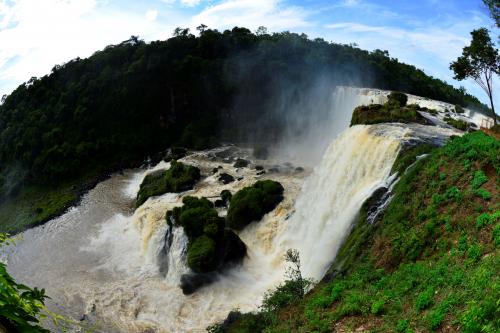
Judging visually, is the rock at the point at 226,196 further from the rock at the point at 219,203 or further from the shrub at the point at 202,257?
the shrub at the point at 202,257

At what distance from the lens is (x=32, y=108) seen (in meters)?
64.7

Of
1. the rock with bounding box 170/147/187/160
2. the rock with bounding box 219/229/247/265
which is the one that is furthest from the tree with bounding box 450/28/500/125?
the rock with bounding box 170/147/187/160

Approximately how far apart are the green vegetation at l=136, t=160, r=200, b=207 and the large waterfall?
3.74 feet

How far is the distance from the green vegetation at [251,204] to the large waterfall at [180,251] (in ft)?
2.10

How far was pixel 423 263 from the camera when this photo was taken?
13742 millimetres

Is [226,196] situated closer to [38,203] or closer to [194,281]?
[194,281]

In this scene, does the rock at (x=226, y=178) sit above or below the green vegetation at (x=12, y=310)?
below

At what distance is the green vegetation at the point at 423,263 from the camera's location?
10141mm

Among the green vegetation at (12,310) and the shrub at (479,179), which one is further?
the shrub at (479,179)

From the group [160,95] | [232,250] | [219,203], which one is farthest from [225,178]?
[160,95]

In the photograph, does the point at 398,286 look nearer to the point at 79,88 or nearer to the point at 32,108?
the point at 79,88

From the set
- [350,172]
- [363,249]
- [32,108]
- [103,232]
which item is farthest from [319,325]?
[32,108]

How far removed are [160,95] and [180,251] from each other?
39.3 meters

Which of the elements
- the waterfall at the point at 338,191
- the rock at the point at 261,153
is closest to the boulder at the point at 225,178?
the rock at the point at 261,153
